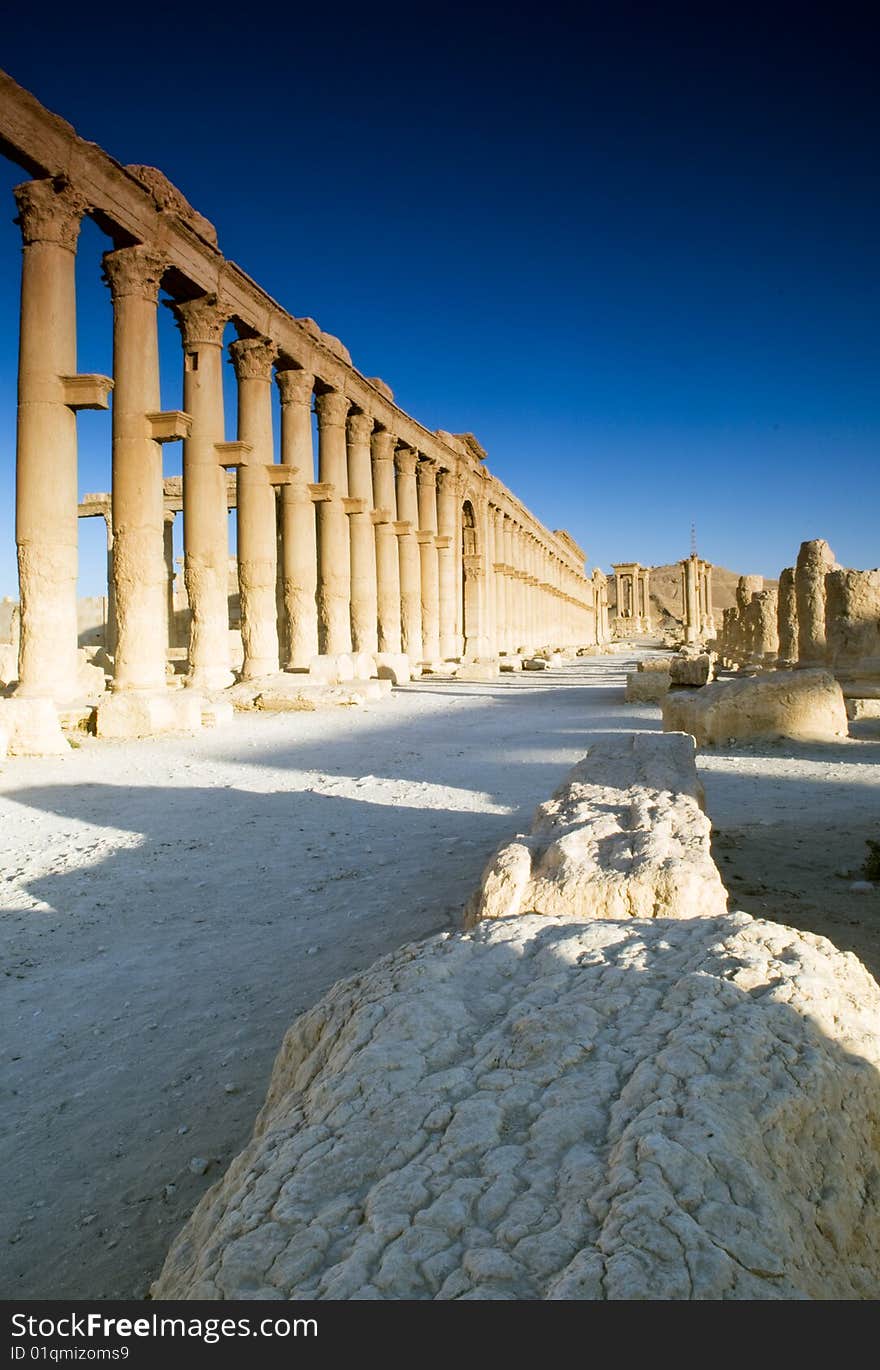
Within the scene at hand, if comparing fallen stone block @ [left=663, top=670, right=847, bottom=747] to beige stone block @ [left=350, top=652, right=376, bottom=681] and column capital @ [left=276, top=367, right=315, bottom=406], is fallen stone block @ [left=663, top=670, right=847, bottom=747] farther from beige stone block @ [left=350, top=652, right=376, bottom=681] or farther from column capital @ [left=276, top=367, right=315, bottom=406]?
column capital @ [left=276, top=367, right=315, bottom=406]

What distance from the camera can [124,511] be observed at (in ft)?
45.6

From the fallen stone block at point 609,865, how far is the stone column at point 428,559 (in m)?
26.5

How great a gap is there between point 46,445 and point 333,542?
11015 mm

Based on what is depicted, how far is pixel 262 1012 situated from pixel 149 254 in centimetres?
1495

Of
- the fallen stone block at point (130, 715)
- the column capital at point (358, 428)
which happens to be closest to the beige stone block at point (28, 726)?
the fallen stone block at point (130, 715)

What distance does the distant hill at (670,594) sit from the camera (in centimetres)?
10675

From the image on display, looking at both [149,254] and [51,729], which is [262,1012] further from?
[149,254]

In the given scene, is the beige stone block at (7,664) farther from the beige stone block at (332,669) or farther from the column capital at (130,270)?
the column capital at (130,270)

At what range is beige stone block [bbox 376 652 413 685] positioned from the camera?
2208 cm

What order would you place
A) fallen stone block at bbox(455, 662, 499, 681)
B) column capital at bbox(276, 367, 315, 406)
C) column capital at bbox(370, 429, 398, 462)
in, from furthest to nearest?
column capital at bbox(370, 429, 398, 462), fallen stone block at bbox(455, 662, 499, 681), column capital at bbox(276, 367, 315, 406)

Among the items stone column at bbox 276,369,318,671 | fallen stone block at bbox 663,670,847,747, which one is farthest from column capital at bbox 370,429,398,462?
fallen stone block at bbox 663,670,847,747

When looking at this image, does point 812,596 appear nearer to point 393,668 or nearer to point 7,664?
point 393,668

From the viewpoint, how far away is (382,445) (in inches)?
1112

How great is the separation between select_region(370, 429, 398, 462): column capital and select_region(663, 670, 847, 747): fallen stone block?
20511 millimetres
